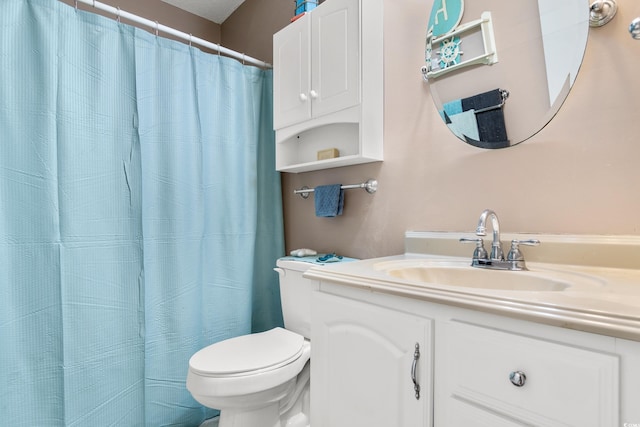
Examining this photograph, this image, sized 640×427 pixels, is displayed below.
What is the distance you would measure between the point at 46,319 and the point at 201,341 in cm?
62

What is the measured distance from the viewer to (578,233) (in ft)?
3.10

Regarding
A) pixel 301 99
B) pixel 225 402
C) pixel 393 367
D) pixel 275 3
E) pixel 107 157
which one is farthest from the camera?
pixel 275 3

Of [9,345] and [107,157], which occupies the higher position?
[107,157]

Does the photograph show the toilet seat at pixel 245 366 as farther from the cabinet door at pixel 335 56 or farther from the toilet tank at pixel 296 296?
the cabinet door at pixel 335 56

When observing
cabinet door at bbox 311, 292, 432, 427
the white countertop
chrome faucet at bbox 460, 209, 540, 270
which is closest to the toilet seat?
cabinet door at bbox 311, 292, 432, 427

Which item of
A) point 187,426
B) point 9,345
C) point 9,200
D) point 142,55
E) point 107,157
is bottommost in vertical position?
point 187,426

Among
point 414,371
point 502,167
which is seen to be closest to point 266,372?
point 414,371

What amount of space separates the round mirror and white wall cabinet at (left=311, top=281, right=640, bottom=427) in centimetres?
70

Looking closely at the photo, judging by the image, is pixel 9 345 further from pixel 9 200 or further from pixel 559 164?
pixel 559 164

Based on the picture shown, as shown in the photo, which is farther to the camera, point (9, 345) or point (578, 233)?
point (9, 345)

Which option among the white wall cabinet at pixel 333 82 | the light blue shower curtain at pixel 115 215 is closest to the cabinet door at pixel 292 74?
the white wall cabinet at pixel 333 82

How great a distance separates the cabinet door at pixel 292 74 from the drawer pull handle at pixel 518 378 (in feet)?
4.15

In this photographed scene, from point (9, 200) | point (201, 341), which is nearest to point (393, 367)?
point (201, 341)

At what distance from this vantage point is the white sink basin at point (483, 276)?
2.65 feet
